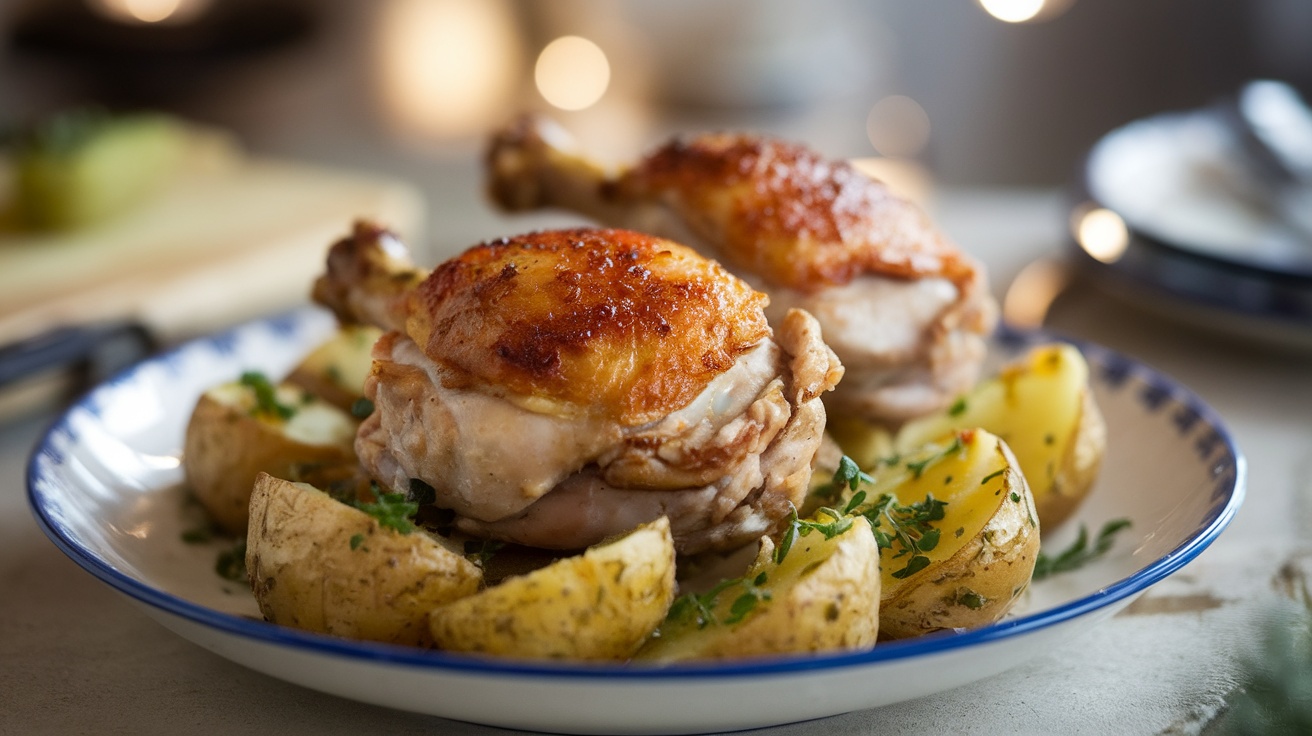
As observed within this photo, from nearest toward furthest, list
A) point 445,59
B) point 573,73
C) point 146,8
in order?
1. point 146,8
2. point 573,73
3. point 445,59

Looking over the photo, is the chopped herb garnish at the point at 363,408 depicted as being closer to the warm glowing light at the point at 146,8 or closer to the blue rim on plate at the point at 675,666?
the blue rim on plate at the point at 675,666

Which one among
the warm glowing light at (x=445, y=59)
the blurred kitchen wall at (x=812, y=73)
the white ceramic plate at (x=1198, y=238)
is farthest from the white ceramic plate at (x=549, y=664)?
the warm glowing light at (x=445, y=59)

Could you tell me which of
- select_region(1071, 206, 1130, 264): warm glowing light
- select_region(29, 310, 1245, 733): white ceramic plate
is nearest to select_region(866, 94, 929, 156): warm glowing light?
select_region(1071, 206, 1130, 264): warm glowing light

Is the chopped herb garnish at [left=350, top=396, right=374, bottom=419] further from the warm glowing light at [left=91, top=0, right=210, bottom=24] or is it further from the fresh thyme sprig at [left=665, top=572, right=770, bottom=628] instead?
the warm glowing light at [left=91, top=0, right=210, bottom=24]

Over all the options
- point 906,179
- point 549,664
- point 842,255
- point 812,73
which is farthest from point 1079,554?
point 812,73

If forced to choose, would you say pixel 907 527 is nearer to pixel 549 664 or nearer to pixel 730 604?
pixel 730 604
